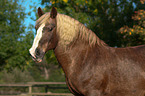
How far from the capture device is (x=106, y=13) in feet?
35.2

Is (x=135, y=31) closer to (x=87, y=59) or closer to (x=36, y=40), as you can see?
(x=87, y=59)

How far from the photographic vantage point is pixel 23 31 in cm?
1547

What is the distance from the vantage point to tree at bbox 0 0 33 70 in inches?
561

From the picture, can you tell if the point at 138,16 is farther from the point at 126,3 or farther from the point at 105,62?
the point at 105,62

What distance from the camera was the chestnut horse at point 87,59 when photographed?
2.85 metres

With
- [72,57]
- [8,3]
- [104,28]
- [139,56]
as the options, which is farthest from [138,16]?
[8,3]

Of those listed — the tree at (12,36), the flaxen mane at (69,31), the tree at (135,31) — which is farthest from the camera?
the tree at (12,36)

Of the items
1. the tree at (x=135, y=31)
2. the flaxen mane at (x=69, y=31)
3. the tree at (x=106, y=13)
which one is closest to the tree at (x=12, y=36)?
the tree at (x=106, y=13)

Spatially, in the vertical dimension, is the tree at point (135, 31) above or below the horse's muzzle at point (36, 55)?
below

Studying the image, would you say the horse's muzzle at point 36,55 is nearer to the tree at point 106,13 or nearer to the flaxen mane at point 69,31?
the flaxen mane at point 69,31

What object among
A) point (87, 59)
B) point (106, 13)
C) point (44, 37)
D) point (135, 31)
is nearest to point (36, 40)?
point (44, 37)

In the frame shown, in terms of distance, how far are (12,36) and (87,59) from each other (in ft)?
42.3

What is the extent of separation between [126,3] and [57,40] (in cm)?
886

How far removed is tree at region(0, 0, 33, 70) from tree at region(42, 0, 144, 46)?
5179mm
